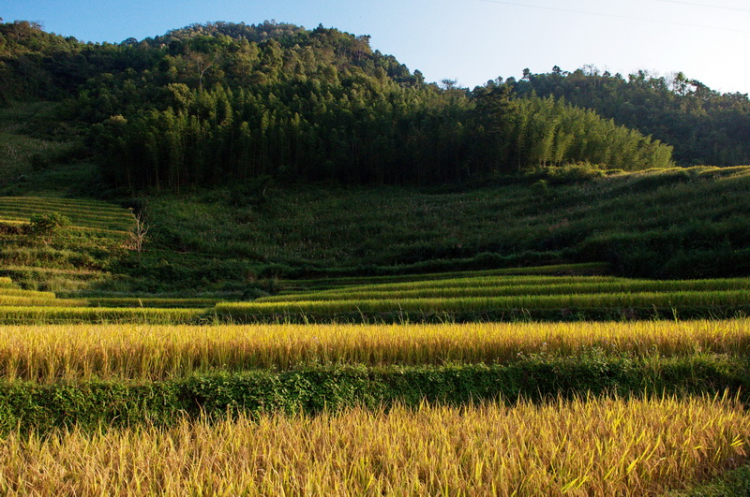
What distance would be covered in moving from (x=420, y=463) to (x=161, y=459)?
7.49ft

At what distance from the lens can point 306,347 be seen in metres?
7.05

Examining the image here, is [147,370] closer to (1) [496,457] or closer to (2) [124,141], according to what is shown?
(1) [496,457]

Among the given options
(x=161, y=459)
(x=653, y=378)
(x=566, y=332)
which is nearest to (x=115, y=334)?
(x=161, y=459)

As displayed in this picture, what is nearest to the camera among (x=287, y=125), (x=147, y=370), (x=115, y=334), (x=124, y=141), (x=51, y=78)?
(x=147, y=370)

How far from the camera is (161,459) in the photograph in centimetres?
352

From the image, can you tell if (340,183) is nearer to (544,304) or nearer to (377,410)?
(544,304)

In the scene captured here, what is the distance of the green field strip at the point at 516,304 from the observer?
12148 millimetres

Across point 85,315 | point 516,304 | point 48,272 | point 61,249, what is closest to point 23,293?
point 48,272

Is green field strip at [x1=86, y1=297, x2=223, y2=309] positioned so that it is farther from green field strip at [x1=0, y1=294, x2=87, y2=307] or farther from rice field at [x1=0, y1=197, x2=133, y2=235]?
rice field at [x1=0, y1=197, x2=133, y2=235]

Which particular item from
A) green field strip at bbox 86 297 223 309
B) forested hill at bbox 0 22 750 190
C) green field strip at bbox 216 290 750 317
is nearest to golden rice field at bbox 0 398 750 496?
green field strip at bbox 216 290 750 317

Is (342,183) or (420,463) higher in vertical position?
(342,183)

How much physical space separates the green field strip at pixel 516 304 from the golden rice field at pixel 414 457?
7.75 metres

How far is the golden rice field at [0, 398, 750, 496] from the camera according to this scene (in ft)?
10.0

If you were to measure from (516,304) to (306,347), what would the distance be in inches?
331
